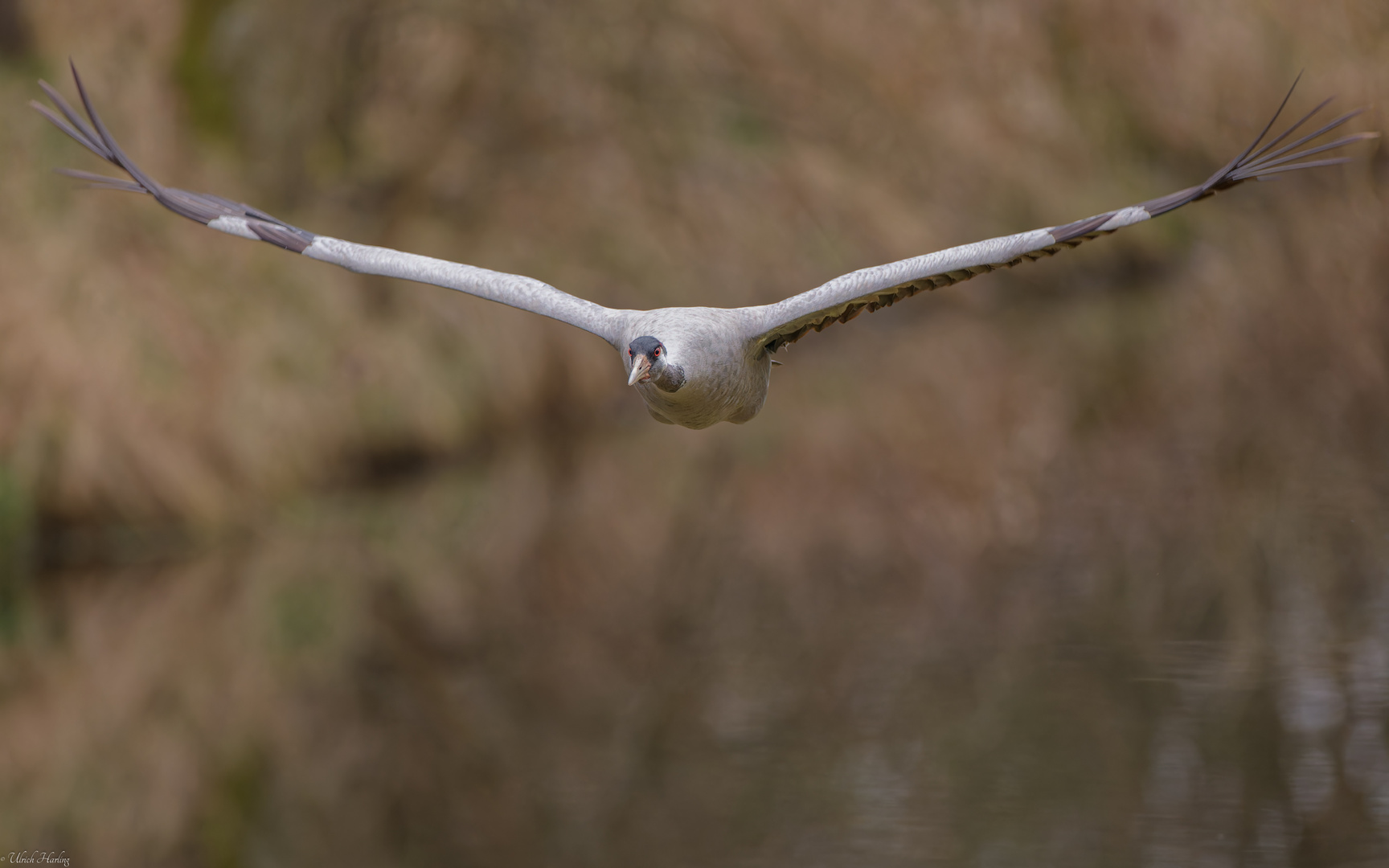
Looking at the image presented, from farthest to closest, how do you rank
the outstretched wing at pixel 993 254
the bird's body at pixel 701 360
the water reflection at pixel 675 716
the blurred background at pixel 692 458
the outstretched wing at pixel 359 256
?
1. the blurred background at pixel 692 458
2. the water reflection at pixel 675 716
3. the outstretched wing at pixel 359 256
4. the bird's body at pixel 701 360
5. the outstretched wing at pixel 993 254

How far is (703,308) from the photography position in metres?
6.67

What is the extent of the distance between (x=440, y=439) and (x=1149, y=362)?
27.1ft

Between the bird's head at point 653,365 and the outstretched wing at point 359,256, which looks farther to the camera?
the outstretched wing at point 359,256

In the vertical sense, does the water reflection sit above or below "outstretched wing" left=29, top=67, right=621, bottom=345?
below

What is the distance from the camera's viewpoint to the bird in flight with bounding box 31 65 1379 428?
585 centimetres

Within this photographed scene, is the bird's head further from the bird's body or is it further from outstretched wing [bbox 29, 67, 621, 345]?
outstretched wing [bbox 29, 67, 621, 345]

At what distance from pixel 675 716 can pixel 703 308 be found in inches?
160

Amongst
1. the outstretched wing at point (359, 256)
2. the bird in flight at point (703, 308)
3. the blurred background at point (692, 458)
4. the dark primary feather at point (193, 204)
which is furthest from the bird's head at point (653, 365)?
the blurred background at point (692, 458)

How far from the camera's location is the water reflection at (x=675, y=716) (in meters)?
8.12

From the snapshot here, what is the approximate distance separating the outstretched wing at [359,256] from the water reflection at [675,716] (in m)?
3.18

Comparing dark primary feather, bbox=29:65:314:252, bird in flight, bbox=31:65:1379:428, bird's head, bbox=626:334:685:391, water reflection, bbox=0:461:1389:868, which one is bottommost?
water reflection, bbox=0:461:1389:868

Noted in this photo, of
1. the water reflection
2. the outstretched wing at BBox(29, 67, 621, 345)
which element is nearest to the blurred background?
the water reflection

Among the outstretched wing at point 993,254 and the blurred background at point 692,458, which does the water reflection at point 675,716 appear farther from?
the outstretched wing at point 993,254

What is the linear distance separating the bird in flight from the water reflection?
2.85 meters
